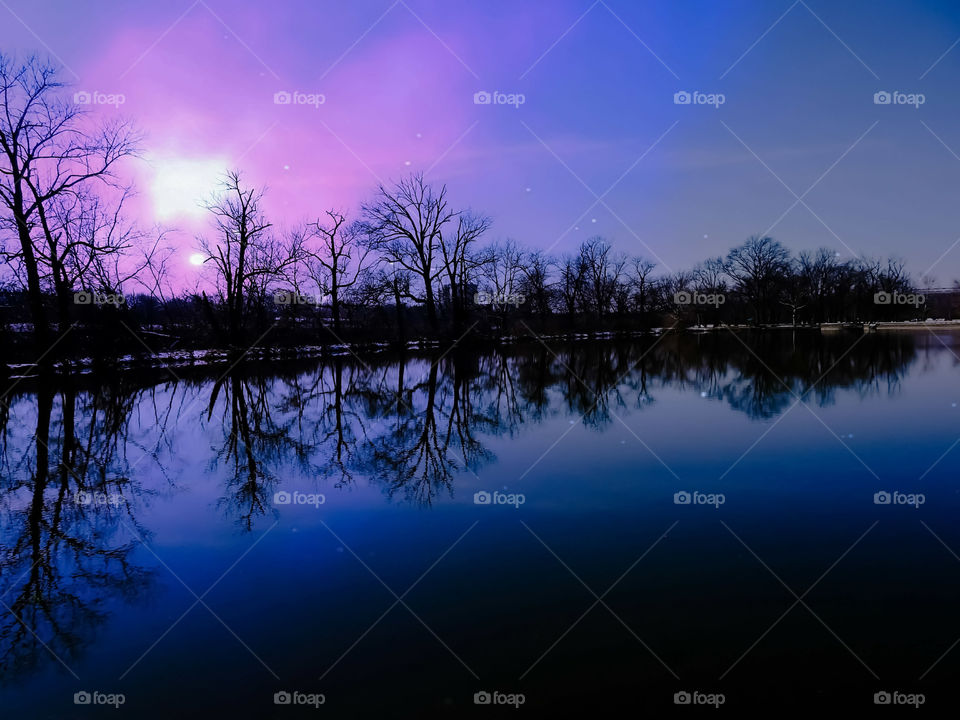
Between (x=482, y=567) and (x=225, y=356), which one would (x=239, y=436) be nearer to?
(x=482, y=567)

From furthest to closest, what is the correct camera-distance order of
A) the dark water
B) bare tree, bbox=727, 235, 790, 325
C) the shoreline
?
bare tree, bbox=727, 235, 790, 325 → the shoreline → the dark water

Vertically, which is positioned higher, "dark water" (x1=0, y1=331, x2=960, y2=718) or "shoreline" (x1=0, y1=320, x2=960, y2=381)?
"shoreline" (x1=0, y1=320, x2=960, y2=381)

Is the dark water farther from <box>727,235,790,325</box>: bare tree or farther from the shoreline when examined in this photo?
<box>727,235,790,325</box>: bare tree

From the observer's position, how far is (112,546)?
17.4 ft

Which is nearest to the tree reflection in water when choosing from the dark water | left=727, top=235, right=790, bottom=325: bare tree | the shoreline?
the dark water

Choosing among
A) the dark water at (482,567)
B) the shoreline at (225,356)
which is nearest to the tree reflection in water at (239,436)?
the dark water at (482,567)

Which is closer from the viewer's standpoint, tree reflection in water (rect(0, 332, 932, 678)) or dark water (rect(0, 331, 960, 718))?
dark water (rect(0, 331, 960, 718))

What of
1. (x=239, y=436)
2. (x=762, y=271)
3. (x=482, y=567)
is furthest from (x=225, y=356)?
(x=762, y=271)

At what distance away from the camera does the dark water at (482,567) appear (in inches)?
127

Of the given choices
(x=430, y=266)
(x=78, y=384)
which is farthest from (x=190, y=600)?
(x=430, y=266)

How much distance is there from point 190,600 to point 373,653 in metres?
1.72

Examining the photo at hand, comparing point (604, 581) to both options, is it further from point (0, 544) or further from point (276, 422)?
point (276, 422)

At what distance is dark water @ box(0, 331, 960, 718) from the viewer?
3234mm

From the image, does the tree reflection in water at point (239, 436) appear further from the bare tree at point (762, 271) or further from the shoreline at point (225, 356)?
the bare tree at point (762, 271)
